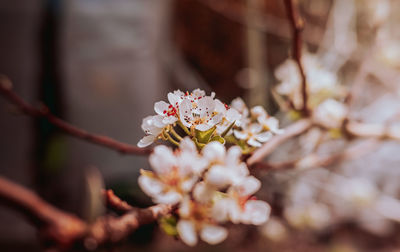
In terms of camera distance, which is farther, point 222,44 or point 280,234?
point 222,44

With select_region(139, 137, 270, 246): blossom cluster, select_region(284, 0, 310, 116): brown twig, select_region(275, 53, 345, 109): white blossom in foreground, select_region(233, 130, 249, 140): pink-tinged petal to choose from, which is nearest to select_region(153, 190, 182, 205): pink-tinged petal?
select_region(139, 137, 270, 246): blossom cluster

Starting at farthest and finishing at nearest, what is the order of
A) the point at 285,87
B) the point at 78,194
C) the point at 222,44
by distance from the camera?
1. the point at 222,44
2. the point at 78,194
3. the point at 285,87

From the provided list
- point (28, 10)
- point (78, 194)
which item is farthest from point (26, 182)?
point (28, 10)

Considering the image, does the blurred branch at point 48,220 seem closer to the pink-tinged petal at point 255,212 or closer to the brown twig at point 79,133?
the brown twig at point 79,133

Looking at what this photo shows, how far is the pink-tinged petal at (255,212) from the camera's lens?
245 millimetres

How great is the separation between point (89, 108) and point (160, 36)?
606 millimetres

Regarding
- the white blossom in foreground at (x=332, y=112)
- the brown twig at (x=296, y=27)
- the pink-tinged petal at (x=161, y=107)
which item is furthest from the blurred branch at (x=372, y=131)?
the pink-tinged petal at (x=161, y=107)

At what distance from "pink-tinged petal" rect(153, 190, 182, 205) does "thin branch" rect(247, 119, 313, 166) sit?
0.32 feet

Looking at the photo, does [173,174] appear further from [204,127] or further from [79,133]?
[79,133]

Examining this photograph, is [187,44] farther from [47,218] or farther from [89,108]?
[47,218]

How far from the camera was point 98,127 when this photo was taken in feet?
6.08

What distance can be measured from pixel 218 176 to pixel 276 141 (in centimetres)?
25

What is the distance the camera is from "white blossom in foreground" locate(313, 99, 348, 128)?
58cm

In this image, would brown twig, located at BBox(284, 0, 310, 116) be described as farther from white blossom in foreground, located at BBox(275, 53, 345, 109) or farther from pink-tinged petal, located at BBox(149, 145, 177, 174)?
pink-tinged petal, located at BBox(149, 145, 177, 174)
